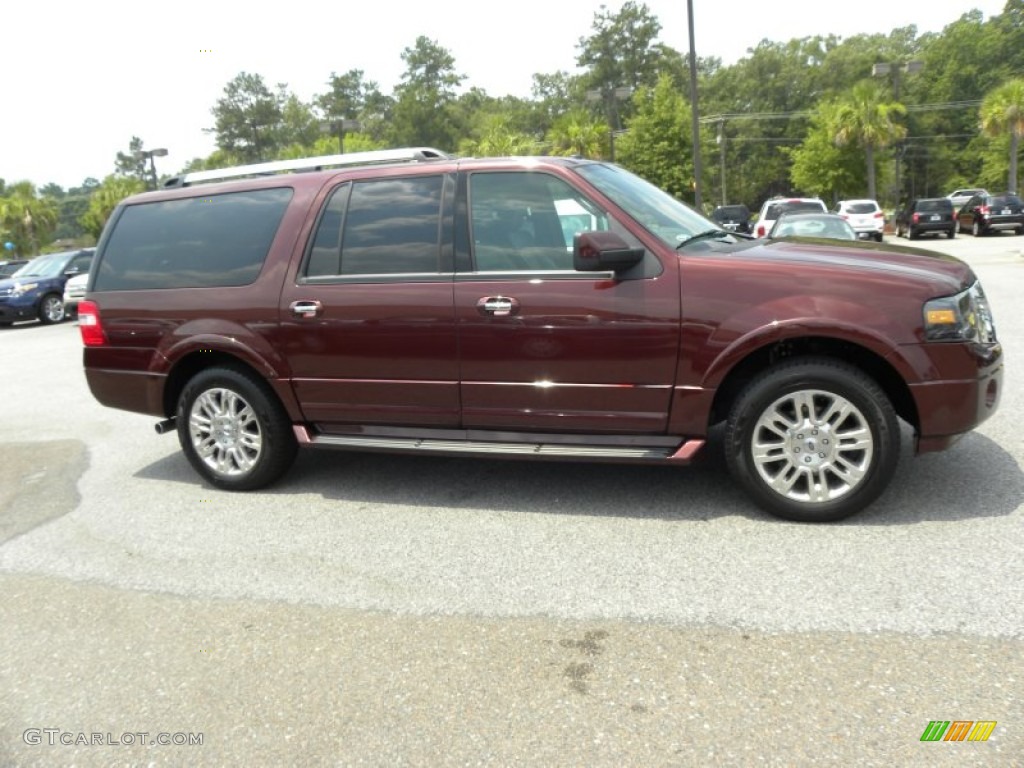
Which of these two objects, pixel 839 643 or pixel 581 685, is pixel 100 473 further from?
pixel 839 643

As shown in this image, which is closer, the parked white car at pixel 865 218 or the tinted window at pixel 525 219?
the tinted window at pixel 525 219

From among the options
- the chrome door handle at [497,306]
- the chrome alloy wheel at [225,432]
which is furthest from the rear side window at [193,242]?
the chrome door handle at [497,306]

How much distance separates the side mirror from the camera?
158 inches

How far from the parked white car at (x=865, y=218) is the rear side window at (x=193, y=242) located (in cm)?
2340

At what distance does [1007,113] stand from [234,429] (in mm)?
42788

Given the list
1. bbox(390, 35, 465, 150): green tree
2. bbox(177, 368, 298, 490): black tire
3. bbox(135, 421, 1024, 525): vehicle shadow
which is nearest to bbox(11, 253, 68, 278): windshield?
bbox(135, 421, 1024, 525): vehicle shadow

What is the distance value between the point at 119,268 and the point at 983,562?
206 inches

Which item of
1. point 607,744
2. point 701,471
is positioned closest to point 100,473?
point 701,471

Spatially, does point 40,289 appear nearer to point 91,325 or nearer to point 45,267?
point 45,267

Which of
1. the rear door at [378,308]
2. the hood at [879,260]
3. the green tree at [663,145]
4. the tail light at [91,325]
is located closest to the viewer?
the hood at [879,260]

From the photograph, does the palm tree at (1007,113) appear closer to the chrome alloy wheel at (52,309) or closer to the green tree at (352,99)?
the chrome alloy wheel at (52,309)

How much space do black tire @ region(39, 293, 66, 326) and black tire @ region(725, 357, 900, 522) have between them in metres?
19.9

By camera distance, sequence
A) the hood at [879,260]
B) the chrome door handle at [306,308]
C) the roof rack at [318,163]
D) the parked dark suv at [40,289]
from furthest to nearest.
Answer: the parked dark suv at [40,289], the roof rack at [318,163], the chrome door handle at [306,308], the hood at [879,260]

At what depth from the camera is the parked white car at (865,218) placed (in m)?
25.4
